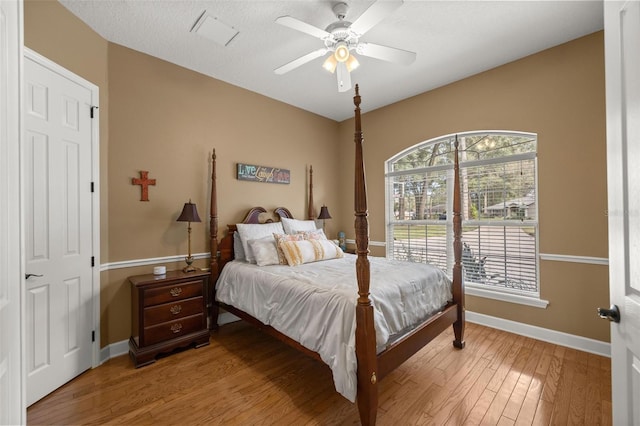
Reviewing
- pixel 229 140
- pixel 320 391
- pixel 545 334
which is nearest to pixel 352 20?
pixel 229 140

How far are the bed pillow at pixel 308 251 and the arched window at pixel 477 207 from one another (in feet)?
4.29

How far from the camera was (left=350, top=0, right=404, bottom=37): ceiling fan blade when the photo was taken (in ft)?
5.43

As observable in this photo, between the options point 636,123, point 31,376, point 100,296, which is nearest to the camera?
point 636,123

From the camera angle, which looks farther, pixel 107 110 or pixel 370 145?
pixel 370 145

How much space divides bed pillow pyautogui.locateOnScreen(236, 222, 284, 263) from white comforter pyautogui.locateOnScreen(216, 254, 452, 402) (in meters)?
0.17

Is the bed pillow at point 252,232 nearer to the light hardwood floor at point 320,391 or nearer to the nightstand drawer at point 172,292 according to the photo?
the nightstand drawer at point 172,292

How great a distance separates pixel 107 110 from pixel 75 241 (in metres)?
1.25

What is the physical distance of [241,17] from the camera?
2.31m

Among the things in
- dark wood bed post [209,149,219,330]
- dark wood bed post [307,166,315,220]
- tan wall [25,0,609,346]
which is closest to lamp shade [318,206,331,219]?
dark wood bed post [307,166,315,220]

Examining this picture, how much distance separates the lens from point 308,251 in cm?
313

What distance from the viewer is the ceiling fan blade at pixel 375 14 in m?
1.66

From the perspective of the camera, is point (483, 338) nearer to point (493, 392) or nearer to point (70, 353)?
point (493, 392)

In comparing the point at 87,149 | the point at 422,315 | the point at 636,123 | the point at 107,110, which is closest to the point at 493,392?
the point at 422,315

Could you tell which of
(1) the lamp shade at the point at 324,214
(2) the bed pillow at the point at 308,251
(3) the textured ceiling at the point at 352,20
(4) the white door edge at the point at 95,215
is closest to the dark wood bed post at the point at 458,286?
(2) the bed pillow at the point at 308,251
